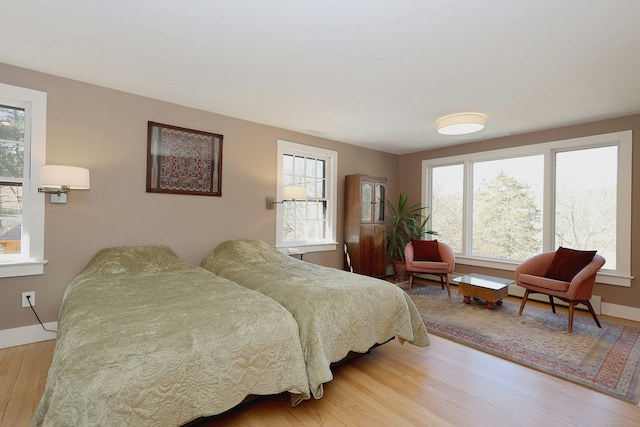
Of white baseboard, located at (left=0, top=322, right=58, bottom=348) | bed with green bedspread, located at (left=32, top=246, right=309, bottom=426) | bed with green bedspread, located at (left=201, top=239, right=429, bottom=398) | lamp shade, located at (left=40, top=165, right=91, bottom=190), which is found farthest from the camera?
white baseboard, located at (left=0, top=322, right=58, bottom=348)

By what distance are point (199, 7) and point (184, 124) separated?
71.9 inches

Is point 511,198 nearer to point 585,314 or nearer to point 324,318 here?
point 585,314

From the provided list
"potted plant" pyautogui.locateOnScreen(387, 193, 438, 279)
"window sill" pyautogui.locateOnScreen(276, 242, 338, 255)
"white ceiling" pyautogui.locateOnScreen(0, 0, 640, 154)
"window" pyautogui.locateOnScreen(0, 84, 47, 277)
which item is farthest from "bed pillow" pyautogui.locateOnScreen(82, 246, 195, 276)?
"potted plant" pyautogui.locateOnScreen(387, 193, 438, 279)

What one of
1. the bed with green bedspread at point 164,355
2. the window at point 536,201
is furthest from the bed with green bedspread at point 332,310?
the window at point 536,201

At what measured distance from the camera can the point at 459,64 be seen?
2395mm

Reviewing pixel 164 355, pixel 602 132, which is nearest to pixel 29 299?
pixel 164 355

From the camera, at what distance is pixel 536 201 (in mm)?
4266

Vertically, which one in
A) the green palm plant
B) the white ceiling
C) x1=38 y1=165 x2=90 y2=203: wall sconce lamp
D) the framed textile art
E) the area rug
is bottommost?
the area rug

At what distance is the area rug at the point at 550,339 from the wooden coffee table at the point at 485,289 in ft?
0.40

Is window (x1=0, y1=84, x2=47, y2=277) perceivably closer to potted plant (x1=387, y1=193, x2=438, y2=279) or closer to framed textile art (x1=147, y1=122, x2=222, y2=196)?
framed textile art (x1=147, y1=122, x2=222, y2=196)

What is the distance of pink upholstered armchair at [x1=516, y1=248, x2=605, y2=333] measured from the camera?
2.98 m

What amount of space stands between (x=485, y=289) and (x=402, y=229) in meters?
2.01

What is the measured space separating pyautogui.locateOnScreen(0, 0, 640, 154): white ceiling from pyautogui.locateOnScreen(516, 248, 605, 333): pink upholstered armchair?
1.74 m

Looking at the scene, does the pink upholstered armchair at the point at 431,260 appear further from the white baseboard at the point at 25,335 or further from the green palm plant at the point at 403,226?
the white baseboard at the point at 25,335
